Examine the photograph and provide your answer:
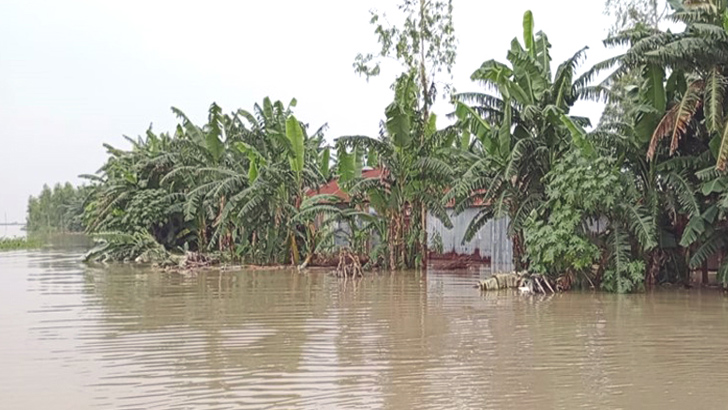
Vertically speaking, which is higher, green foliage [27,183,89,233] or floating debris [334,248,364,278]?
green foliage [27,183,89,233]

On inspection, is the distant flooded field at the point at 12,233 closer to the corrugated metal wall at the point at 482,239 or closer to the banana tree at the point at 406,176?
the corrugated metal wall at the point at 482,239

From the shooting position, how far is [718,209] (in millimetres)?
12281

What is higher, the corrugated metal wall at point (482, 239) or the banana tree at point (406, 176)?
the banana tree at point (406, 176)

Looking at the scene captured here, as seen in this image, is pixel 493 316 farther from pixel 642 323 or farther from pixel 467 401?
pixel 467 401

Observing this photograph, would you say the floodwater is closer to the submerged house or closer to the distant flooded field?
the submerged house

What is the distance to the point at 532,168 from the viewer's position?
1416 centimetres

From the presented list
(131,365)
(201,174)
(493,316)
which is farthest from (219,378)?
(201,174)

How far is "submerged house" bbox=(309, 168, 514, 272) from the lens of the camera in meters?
17.5

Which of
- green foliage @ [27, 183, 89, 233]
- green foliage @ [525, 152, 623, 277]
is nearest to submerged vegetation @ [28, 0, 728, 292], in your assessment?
green foliage @ [525, 152, 623, 277]

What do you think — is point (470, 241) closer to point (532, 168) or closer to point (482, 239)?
point (482, 239)

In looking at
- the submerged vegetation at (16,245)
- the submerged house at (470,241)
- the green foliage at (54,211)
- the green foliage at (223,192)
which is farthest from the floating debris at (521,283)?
the green foliage at (54,211)

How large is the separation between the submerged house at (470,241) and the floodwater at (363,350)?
15.8 feet

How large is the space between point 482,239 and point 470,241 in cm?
83

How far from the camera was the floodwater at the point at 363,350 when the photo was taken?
545 cm
